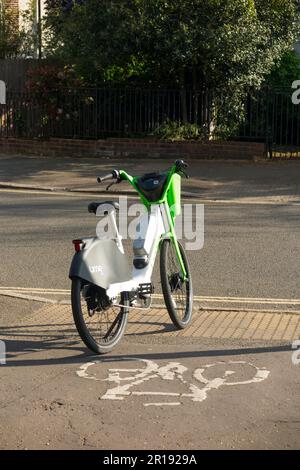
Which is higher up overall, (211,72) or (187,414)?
(211,72)

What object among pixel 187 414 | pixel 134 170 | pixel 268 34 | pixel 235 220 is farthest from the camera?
pixel 268 34

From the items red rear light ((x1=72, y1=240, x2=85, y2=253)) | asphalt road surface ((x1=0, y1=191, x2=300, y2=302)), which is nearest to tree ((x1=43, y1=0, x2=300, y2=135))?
asphalt road surface ((x1=0, y1=191, x2=300, y2=302))

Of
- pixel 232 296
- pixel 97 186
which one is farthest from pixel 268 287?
pixel 97 186

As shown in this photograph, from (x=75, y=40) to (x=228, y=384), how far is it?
53.5 feet

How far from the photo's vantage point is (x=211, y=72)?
20.5 meters

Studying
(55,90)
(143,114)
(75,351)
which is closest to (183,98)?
(143,114)

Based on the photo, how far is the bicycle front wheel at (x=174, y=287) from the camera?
687cm

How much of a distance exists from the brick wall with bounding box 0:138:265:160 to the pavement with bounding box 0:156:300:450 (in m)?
7.85

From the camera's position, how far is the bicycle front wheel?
6.87 metres

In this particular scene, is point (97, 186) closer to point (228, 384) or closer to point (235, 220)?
point (235, 220)

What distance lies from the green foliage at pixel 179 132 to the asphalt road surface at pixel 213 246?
590 centimetres

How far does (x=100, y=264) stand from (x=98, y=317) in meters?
0.54

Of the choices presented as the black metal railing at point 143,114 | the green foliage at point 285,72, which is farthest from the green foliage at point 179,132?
the green foliage at point 285,72
